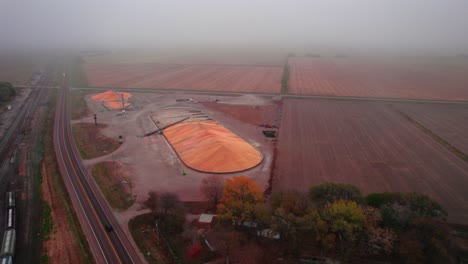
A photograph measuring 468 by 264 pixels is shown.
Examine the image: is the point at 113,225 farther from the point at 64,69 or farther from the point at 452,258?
the point at 64,69

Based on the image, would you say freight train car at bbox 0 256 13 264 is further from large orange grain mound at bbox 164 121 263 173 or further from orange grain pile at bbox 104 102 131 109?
orange grain pile at bbox 104 102 131 109

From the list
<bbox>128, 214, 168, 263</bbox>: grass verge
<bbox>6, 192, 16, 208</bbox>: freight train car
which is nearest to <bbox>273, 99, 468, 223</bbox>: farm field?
<bbox>128, 214, 168, 263</bbox>: grass verge

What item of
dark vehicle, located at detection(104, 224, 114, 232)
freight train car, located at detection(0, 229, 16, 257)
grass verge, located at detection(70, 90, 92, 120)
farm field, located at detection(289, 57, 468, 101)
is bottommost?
Result: freight train car, located at detection(0, 229, 16, 257)

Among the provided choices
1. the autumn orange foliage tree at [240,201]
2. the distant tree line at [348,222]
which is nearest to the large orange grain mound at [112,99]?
the autumn orange foliage tree at [240,201]

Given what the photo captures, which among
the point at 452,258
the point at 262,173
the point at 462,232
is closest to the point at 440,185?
the point at 462,232

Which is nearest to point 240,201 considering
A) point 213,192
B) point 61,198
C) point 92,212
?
point 213,192

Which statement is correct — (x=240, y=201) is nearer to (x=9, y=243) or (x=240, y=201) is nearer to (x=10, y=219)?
(x=9, y=243)
